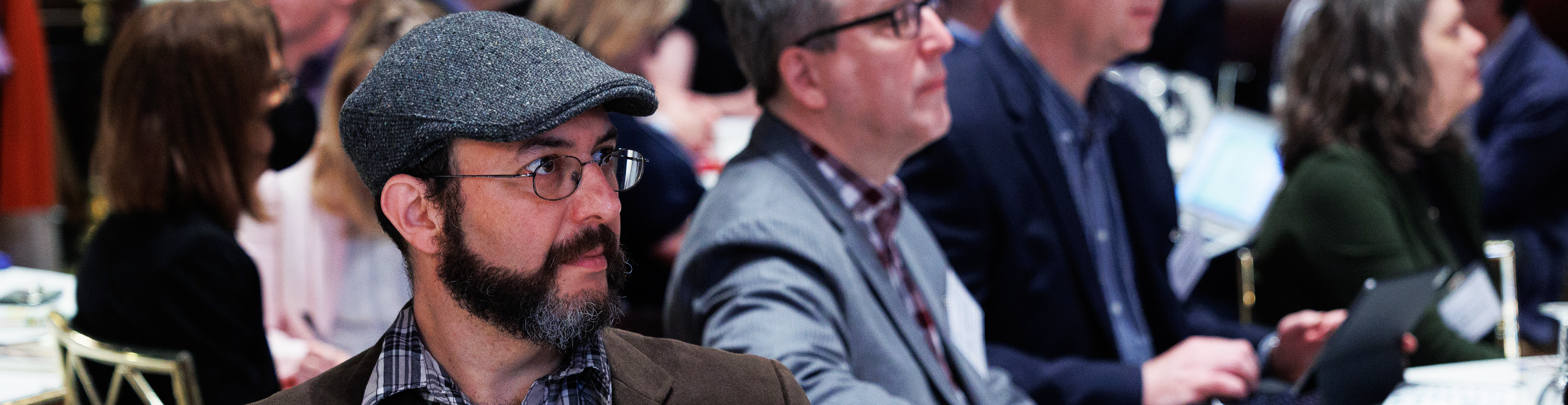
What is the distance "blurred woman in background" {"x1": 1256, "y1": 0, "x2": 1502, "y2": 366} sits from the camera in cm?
286

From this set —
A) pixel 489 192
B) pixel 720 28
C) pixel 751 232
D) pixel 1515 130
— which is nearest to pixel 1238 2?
pixel 1515 130

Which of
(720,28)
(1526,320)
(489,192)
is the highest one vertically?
(489,192)

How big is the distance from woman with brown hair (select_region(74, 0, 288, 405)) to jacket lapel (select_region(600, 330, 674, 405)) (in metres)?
0.97

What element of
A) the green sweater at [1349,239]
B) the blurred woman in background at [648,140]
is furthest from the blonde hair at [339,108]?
the green sweater at [1349,239]

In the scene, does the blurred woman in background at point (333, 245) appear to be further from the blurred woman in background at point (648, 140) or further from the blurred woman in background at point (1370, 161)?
the blurred woman in background at point (1370, 161)

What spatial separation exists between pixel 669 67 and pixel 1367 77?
2161 millimetres

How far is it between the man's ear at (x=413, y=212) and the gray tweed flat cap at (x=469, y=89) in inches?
0.6

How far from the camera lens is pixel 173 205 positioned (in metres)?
1.95

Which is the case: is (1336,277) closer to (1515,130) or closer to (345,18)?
(1515,130)

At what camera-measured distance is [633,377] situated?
1.18 meters

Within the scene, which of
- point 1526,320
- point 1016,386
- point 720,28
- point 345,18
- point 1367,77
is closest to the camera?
point 1016,386

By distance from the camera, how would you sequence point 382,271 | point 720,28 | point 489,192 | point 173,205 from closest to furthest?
1. point 489,192
2. point 173,205
3. point 382,271
4. point 720,28

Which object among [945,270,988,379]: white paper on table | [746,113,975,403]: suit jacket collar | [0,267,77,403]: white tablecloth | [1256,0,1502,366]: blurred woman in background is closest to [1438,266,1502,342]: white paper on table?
[1256,0,1502,366]: blurred woman in background

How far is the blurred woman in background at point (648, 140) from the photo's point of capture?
2805mm
